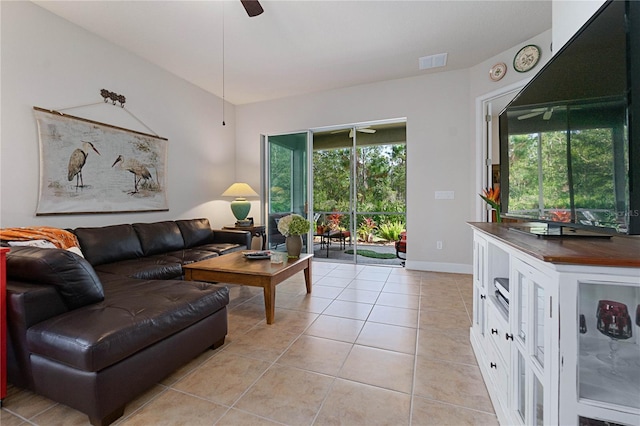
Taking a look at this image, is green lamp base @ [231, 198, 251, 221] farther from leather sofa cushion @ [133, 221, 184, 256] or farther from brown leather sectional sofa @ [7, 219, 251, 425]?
brown leather sectional sofa @ [7, 219, 251, 425]

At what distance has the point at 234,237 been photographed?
3945 millimetres

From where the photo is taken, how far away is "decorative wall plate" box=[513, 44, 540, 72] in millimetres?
3070

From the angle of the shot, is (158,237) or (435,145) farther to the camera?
Answer: (435,145)

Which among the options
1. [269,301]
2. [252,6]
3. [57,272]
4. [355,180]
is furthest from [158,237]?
[355,180]

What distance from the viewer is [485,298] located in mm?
1637

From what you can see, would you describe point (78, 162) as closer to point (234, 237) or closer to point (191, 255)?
point (191, 255)

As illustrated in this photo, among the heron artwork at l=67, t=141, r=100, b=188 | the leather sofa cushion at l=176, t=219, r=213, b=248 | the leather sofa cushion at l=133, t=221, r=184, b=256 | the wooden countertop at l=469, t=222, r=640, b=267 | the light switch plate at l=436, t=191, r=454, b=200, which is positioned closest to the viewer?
the wooden countertop at l=469, t=222, r=640, b=267

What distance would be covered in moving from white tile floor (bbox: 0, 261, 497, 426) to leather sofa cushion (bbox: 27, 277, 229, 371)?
0.33 m

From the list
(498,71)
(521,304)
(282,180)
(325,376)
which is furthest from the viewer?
(282,180)

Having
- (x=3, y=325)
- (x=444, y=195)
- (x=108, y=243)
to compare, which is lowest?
(x=3, y=325)

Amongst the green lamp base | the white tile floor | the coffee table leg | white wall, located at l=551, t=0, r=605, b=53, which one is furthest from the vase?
white wall, located at l=551, t=0, r=605, b=53

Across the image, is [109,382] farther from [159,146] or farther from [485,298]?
[159,146]

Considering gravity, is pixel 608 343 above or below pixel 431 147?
below

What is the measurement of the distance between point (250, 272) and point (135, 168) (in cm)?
236
